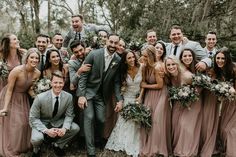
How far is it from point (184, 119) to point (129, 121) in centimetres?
111

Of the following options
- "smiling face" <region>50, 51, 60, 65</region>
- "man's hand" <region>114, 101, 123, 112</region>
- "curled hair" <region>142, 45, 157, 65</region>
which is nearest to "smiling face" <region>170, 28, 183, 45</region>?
"curled hair" <region>142, 45, 157, 65</region>

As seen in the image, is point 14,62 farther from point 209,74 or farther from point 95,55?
point 209,74

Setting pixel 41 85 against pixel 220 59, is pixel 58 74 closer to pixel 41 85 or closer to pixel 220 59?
pixel 41 85

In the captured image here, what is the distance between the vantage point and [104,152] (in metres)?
7.12

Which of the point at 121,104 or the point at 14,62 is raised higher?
the point at 14,62

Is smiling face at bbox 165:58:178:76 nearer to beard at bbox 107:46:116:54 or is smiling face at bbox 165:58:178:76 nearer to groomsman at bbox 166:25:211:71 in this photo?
groomsman at bbox 166:25:211:71

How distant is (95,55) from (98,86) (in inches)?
24.0

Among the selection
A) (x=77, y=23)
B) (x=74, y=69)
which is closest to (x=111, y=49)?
(x=74, y=69)

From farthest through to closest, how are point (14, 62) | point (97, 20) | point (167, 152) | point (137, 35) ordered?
point (97, 20) → point (137, 35) → point (14, 62) → point (167, 152)

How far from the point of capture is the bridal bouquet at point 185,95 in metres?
6.49

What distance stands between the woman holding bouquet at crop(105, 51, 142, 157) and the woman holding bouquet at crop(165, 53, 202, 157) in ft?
2.35

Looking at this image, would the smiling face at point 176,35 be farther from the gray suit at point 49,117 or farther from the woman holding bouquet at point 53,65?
the gray suit at point 49,117

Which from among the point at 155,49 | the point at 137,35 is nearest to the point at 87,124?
the point at 155,49

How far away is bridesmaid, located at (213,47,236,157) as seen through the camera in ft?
21.6
